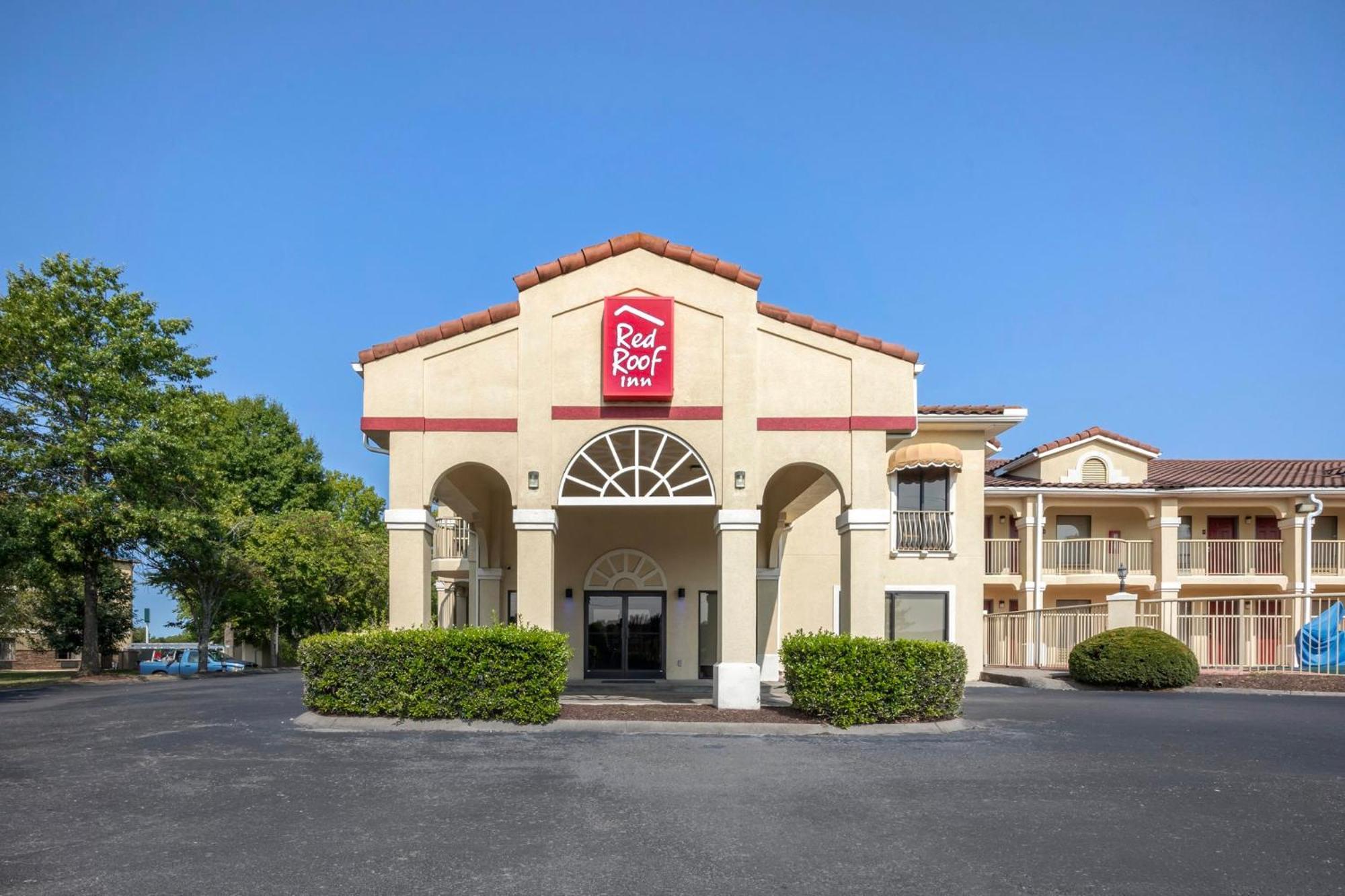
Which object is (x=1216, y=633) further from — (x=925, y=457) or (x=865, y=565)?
(x=865, y=565)

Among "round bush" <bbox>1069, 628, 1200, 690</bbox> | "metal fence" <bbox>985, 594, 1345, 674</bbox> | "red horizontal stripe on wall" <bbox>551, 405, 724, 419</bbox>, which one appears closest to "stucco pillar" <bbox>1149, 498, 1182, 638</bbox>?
"metal fence" <bbox>985, 594, 1345, 674</bbox>

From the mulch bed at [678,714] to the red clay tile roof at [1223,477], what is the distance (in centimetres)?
1729

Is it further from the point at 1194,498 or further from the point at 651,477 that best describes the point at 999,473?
the point at 651,477

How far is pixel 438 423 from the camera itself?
1752 centimetres

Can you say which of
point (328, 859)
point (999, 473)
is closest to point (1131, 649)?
point (999, 473)

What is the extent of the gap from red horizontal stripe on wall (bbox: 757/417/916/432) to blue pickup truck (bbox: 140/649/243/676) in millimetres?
30766

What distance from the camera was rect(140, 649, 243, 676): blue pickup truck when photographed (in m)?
41.3

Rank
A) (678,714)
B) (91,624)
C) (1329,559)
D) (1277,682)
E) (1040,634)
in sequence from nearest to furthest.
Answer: (678,714), (1277,682), (1040,634), (91,624), (1329,559)

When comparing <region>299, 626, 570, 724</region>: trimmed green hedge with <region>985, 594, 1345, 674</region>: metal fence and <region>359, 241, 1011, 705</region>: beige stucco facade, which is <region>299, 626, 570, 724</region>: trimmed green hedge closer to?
<region>359, 241, 1011, 705</region>: beige stucco facade

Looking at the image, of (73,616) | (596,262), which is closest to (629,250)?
(596,262)

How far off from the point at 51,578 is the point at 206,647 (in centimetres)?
549

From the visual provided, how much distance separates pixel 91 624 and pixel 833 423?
24.7m

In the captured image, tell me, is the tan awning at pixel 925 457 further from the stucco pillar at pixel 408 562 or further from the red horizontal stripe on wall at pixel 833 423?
the stucco pillar at pixel 408 562

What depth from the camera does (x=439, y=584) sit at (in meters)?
38.0
